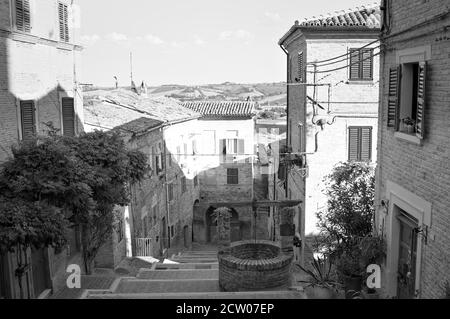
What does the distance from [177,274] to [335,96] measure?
802 centimetres

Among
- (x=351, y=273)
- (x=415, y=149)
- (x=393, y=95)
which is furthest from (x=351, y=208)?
(x=415, y=149)

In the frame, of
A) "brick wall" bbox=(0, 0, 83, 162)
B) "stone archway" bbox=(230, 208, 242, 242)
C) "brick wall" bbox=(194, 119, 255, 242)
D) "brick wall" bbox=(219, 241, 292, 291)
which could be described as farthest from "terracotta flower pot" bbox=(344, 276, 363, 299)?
"stone archway" bbox=(230, 208, 242, 242)

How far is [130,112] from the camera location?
2395cm

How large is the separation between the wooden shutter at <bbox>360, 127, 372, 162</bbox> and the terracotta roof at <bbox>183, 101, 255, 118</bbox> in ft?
56.0

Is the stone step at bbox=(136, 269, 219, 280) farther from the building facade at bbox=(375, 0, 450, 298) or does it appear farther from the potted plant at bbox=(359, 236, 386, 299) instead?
the building facade at bbox=(375, 0, 450, 298)

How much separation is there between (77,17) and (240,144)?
19239 mm

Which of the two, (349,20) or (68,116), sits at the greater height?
(349,20)

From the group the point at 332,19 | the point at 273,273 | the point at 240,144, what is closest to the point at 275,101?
the point at 240,144

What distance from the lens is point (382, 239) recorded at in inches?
401

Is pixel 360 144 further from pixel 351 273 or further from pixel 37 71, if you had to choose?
pixel 37 71

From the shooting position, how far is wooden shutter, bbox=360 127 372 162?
693 inches

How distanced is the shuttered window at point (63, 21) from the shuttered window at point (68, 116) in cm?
195

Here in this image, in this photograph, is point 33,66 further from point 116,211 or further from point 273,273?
point 273,273

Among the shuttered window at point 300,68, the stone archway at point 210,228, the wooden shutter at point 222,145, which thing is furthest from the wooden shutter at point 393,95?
the stone archway at point 210,228
